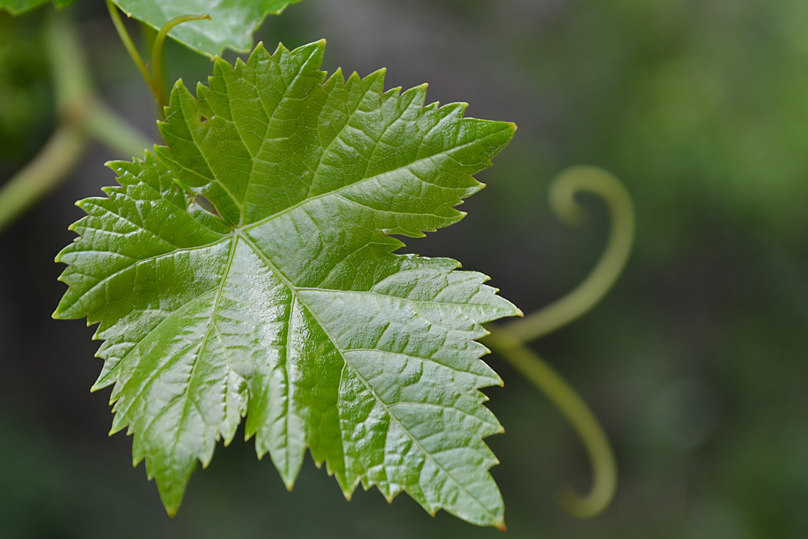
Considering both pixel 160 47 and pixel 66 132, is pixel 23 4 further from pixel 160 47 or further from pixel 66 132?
pixel 66 132

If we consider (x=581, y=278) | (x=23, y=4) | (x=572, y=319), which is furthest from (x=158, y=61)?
(x=581, y=278)

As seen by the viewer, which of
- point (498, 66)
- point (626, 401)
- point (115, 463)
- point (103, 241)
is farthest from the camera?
point (626, 401)

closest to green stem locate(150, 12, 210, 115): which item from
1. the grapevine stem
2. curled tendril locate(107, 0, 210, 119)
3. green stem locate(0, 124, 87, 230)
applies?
curled tendril locate(107, 0, 210, 119)

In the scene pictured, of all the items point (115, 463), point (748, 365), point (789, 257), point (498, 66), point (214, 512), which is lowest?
point (214, 512)

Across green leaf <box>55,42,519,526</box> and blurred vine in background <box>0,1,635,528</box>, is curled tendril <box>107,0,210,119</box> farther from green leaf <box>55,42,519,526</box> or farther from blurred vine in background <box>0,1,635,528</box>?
blurred vine in background <box>0,1,635,528</box>

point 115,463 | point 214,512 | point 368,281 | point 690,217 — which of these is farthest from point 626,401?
point 368,281

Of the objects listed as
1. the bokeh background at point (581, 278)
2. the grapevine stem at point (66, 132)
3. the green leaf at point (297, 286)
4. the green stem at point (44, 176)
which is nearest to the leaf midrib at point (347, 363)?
the green leaf at point (297, 286)

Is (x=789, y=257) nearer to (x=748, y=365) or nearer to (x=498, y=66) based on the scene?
(x=748, y=365)

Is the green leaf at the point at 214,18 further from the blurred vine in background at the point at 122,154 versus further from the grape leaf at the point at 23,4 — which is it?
the blurred vine in background at the point at 122,154
